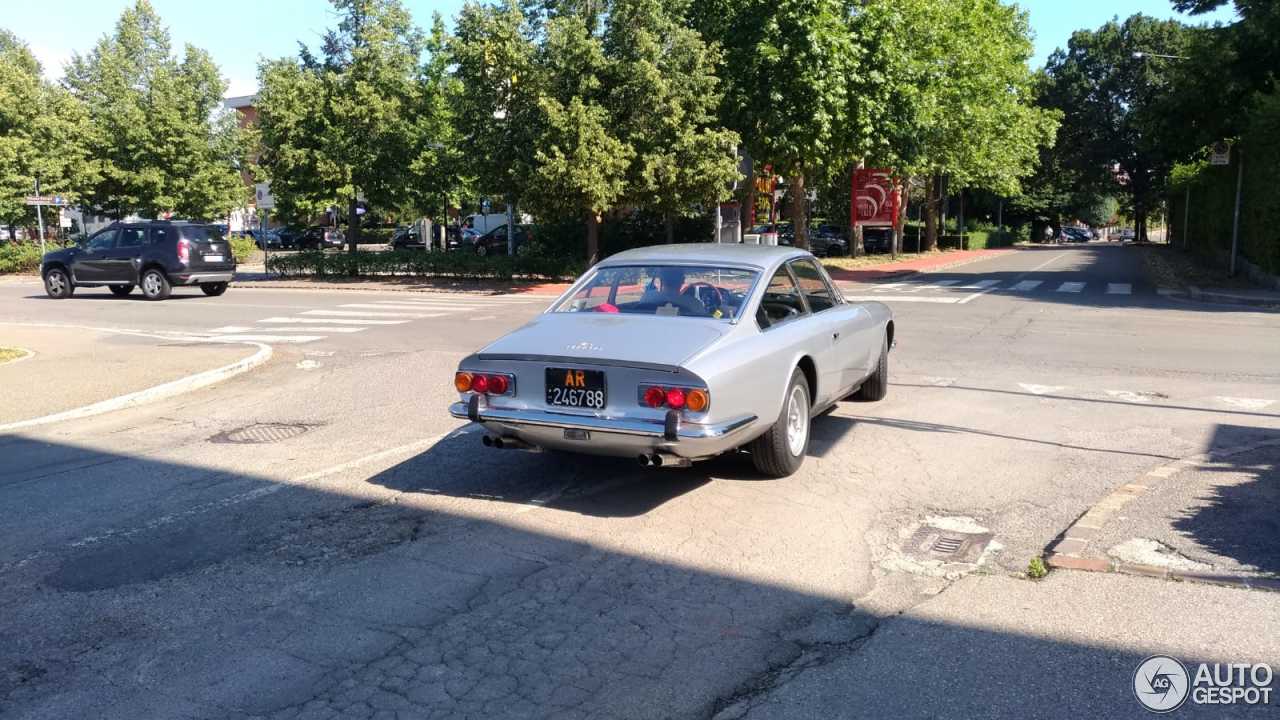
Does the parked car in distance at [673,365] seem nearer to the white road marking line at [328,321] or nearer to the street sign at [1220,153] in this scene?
the white road marking line at [328,321]

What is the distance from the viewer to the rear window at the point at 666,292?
680cm

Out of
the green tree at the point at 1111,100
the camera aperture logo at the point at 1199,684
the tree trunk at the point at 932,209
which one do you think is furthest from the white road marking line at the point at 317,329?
the green tree at the point at 1111,100

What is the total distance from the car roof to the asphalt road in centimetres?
146

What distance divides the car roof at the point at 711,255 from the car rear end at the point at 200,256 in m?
19.2

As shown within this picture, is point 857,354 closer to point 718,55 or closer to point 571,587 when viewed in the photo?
point 571,587

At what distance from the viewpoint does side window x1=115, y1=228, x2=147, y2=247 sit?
2394 centimetres

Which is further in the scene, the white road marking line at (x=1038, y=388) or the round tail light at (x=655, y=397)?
the white road marking line at (x=1038, y=388)

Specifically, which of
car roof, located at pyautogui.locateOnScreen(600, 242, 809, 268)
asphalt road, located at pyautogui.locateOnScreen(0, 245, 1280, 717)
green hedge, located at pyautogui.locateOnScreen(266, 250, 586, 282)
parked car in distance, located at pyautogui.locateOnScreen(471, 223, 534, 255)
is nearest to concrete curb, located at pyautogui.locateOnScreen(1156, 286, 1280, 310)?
asphalt road, located at pyautogui.locateOnScreen(0, 245, 1280, 717)

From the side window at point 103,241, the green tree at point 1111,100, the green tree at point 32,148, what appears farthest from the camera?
the green tree at point 1111,100

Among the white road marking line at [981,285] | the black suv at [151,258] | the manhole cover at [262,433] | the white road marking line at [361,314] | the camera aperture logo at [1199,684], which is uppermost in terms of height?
the black suv at [151,258]

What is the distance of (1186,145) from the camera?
2770 cm

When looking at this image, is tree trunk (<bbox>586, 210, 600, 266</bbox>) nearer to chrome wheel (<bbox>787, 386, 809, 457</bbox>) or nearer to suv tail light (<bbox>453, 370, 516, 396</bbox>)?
chrome wheel (<bbox>787, 386, 809, 457</bbox>)

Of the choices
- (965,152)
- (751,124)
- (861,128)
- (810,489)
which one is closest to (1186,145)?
(861,128)

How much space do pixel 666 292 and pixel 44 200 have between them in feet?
102
